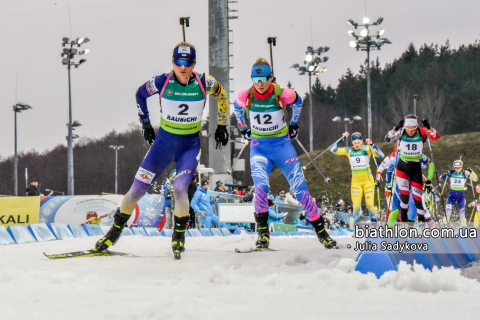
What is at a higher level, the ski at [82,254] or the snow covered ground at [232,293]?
the snow covered ground at [232,293]

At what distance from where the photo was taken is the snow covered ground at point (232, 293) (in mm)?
2406

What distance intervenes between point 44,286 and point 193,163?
2.48 metres

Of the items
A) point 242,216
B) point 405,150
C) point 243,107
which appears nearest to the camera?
point 243,107

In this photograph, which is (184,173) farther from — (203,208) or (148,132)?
(203,208)

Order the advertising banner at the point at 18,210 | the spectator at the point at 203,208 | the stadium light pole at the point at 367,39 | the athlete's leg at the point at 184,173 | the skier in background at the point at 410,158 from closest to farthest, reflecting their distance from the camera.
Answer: the athlete's leg at the point at 184,173, the skier in background at the point at 410,158, the spectator at the point at 203,208, the advertising banner at the point at 18,210, the stadium light pole at the point at 367,39

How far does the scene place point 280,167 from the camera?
20.0ft

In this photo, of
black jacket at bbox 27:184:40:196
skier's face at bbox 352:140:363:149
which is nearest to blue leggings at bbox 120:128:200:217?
skier's face at bbox 352:140:363:149

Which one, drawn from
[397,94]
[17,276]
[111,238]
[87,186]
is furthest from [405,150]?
[87,186]

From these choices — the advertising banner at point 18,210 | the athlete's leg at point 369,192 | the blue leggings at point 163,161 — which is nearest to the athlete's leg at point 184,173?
the blue leggings at point 163,161

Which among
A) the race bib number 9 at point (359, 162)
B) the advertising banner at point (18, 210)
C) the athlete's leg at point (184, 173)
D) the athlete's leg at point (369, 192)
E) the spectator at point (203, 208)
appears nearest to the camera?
the athlete's leg at point (184, 173)

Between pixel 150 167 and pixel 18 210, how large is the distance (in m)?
7.67

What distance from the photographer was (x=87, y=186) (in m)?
65.7

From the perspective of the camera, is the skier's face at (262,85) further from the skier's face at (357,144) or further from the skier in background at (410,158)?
the skier's face at (357,144)

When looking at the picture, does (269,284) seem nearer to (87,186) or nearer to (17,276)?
(17,276)
